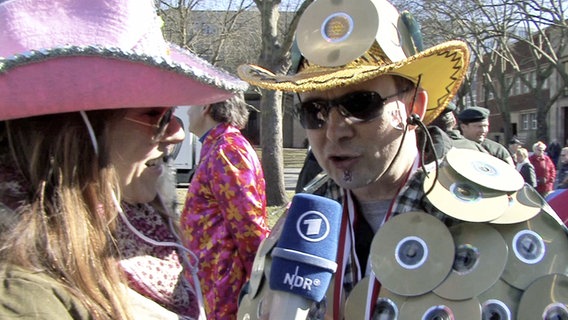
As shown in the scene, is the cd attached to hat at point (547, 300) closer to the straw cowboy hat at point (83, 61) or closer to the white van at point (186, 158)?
the straw cowboy hat at point (83, 61)

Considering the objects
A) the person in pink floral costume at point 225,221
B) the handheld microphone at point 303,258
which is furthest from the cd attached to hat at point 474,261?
the person in pink floral costume at point 225,221

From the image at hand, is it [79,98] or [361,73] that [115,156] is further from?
[361,73]

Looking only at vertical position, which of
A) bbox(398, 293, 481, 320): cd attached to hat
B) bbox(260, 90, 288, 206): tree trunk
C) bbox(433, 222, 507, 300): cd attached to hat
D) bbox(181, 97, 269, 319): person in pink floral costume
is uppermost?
bbox(433, 222, 507, 300): cd attached to hat

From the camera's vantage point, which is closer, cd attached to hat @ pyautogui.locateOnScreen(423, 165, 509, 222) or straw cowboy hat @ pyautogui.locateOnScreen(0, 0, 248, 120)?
straw cowboy hat @ pyautogui.locateOnScreen(0, 0, 248, 120)

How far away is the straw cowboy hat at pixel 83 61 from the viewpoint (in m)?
1.33

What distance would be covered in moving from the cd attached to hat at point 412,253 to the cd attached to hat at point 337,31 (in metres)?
0.59

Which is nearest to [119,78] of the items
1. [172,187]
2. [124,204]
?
[124,204]

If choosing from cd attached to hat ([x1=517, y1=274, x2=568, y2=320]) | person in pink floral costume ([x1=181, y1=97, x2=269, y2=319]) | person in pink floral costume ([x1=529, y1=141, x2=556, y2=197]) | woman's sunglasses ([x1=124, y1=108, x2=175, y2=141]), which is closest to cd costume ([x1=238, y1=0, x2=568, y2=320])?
cd attached to hat ([x1=517, y1=274, x2=568, y2=320])

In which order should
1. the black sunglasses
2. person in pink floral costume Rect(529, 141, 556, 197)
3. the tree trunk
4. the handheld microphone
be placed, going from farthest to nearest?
the tree trunk < person in pink floral costume Rect(529, 141, 556, 197) < the black sunglasses < the handheld microphone

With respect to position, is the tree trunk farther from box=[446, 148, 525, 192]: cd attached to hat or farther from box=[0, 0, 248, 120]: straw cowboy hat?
box=[0, 0, 248, 120]: straw cowboy hat

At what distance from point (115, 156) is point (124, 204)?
40 cm

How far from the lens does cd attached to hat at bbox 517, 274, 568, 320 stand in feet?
5.30

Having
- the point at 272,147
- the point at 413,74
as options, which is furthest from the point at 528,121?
the point at 413,74

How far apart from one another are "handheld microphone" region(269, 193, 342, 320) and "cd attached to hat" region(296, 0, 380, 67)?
0.72 meters
